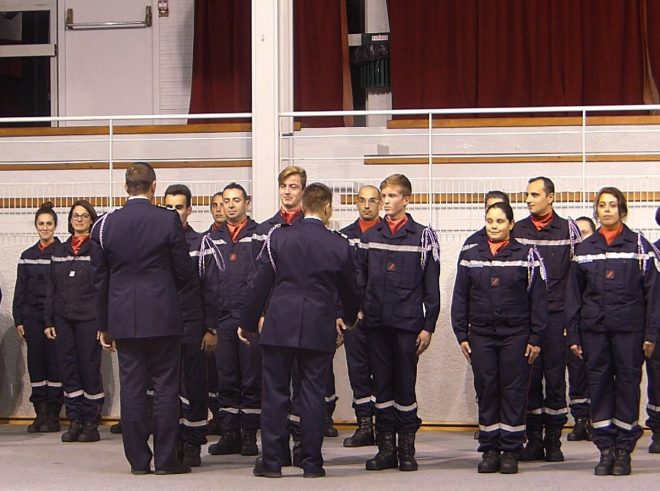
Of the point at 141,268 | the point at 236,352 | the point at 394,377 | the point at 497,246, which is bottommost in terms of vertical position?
the point at 394,377

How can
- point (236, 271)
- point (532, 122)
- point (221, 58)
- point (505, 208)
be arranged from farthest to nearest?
point (221, 58)
point (532, 122)
point (236, 271)
point (505, 208)

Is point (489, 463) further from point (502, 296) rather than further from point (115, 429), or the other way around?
point (115, 429)

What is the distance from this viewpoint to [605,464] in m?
7.33

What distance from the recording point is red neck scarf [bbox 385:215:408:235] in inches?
304

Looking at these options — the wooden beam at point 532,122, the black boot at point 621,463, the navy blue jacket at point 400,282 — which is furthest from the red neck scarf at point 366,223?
the wooden beam at point 532,122

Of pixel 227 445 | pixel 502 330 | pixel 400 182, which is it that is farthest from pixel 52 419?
pixel 502 330

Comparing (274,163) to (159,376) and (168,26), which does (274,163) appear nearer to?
(159,376)

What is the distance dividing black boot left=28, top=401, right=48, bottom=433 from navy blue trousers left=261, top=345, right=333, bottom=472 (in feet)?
10.8

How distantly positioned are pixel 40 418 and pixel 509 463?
426cm

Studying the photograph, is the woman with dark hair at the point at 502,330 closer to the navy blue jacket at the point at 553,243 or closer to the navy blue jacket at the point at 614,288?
the navy blue jacket at the point at 614,288

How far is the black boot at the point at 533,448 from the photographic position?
7902 mm

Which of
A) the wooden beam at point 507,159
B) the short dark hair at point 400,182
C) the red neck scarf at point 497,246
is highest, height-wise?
the wooden beam at point 507,159

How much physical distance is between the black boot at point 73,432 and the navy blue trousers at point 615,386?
158 inches

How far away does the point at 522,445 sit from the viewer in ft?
24.5
